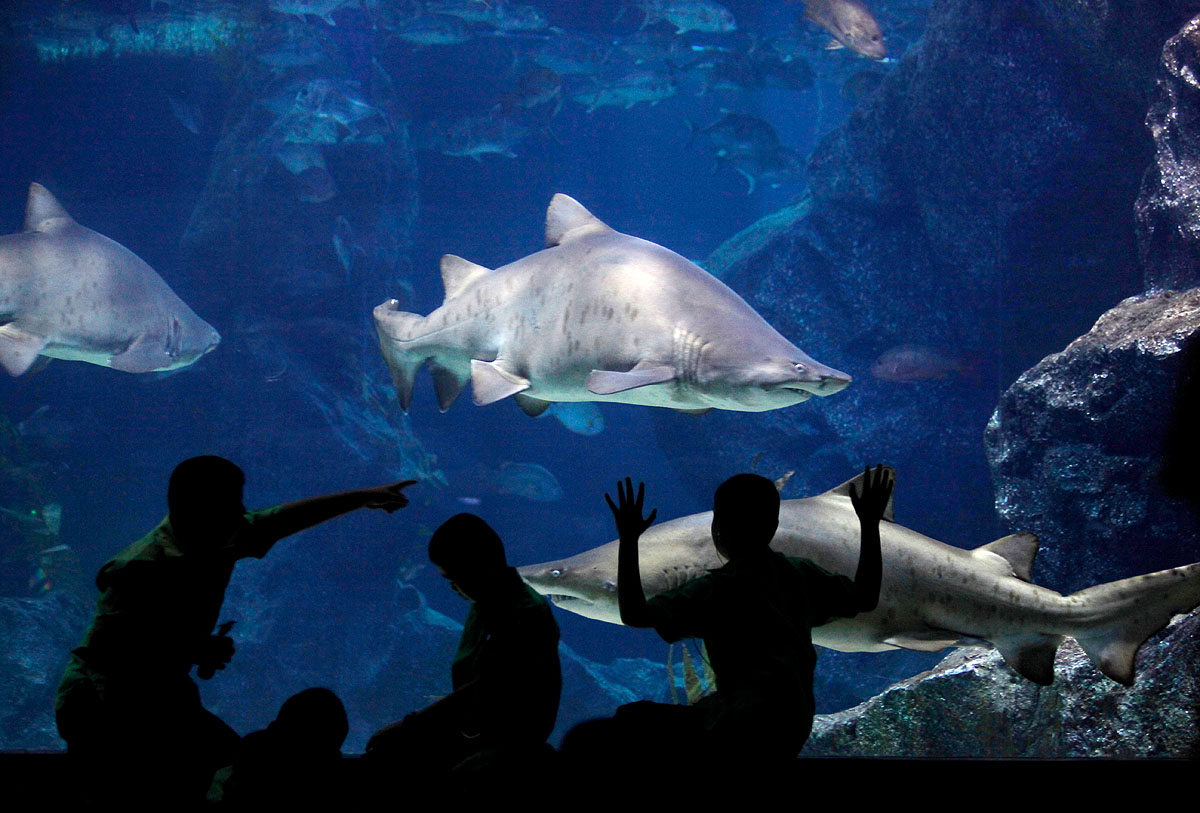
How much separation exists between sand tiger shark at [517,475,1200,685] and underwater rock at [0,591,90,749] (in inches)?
451

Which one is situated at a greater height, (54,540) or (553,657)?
(553,657)

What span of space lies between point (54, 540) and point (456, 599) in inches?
314

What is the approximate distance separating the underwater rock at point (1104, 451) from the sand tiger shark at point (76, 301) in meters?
7.16

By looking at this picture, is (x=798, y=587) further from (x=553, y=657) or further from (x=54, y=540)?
(x=54, y=540)

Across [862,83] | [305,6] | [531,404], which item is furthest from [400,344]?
[862,83]

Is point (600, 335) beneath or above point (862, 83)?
beneath

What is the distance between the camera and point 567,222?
4.00 meters

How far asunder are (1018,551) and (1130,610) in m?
0.41

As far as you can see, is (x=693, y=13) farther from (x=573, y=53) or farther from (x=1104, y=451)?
(x=1104, y=451)

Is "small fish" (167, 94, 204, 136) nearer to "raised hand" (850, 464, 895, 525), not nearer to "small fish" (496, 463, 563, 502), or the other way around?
"small fish" (496, 463, 563, 502)

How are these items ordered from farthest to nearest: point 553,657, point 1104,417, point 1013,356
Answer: point 1013,356
point 1104,417
point 553,657

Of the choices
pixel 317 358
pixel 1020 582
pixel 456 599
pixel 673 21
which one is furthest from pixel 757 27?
pixel 1020 582

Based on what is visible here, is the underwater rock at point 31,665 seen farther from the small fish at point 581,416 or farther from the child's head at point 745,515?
the child's head at point 745,515

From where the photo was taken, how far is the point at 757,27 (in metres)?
22.4
